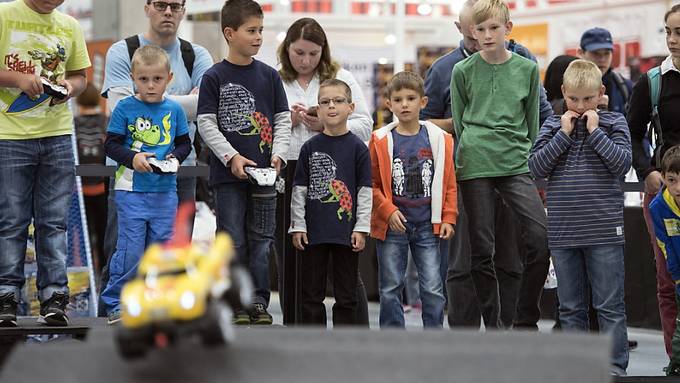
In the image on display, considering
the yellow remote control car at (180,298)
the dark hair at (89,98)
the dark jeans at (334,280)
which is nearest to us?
the yellow remote control car at (180,298)

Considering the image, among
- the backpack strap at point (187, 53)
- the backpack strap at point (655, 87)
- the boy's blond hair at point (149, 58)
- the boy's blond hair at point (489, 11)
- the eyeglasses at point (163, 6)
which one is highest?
the eyeglasses at point (163, 6)

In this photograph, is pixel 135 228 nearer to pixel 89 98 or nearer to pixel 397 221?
pixel 397 221

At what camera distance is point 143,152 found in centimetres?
495

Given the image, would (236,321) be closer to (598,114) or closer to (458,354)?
(598,114)

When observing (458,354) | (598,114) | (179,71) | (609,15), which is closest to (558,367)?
(458,354)

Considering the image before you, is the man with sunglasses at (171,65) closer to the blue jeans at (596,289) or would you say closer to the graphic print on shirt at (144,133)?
the graphic print on shirt at (144,133)

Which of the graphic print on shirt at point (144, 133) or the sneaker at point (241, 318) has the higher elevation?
the graphic print on shirt at point (144, 133)

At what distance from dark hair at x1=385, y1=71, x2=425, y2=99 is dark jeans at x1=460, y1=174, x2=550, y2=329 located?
1.58ft

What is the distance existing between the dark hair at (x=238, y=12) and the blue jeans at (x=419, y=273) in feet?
3.79

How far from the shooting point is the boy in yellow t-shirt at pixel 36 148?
191 inches

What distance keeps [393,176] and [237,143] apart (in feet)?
2.36

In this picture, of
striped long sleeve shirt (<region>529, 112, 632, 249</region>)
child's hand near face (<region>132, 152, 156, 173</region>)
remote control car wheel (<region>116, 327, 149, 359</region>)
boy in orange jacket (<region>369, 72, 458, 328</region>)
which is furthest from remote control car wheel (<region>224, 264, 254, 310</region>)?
boy in orange jacket (<region>369, 72, 458, 328</region>)

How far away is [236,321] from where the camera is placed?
5062mm

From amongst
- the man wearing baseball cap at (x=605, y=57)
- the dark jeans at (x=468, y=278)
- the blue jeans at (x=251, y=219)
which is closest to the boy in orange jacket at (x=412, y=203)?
the dark jeans at (x=468, y=278)
